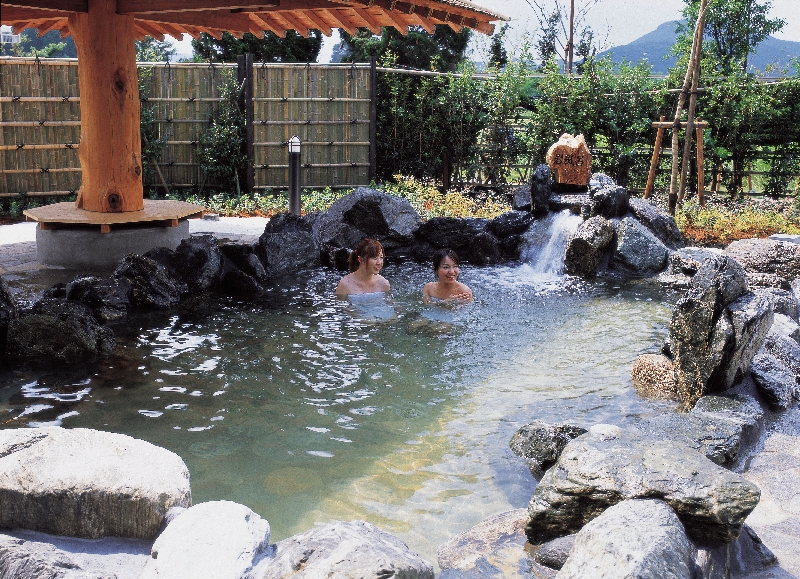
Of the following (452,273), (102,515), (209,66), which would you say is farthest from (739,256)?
(209,66)

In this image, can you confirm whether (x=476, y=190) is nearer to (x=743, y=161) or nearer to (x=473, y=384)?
(x=743, y=161)

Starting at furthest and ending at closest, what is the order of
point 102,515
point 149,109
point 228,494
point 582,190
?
1. point 149,109
2. point 582,190
3. point 228,494
4. point 102,515

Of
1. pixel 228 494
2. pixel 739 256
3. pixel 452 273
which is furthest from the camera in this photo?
pixel 739 256

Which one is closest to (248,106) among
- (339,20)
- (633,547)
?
(339,20)

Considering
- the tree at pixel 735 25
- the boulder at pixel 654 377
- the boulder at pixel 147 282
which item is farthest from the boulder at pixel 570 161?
the tree at pixel 735 25

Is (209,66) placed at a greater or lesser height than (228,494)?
greater

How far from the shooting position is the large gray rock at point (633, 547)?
8.68ft

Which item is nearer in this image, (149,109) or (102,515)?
(102,515)

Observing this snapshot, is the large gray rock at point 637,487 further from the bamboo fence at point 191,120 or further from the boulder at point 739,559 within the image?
the bamboo fence at point 191,120

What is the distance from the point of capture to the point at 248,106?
14867 mm

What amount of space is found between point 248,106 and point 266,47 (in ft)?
33.1

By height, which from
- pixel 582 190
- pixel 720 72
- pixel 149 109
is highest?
pixel 720 72

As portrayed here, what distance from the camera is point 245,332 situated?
22.9 feet

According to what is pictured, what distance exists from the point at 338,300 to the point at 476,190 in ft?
27.6
